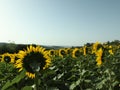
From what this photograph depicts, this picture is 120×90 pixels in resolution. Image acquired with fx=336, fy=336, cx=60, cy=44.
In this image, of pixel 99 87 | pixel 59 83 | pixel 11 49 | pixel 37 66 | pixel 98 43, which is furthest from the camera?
pixel 11 49

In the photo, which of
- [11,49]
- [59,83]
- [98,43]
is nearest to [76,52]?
[98,43]

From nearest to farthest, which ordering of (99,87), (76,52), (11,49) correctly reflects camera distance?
(99,87), (76,52), (11,49)

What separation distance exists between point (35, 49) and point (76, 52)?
1090cm

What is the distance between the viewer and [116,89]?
11.1ft

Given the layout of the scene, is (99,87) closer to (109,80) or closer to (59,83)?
(109,80)

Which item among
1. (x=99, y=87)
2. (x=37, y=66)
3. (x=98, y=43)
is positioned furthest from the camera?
(x=98, y=43)

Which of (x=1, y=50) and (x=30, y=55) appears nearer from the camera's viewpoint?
(x=30, y=55)

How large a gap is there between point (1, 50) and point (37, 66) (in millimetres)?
44942

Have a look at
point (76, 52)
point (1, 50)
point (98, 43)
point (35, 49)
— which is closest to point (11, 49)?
point (1, 50)

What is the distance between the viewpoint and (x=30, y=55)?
3.59 metres

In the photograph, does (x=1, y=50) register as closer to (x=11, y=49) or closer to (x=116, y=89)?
(x=11, y=49)

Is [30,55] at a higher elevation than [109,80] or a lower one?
higher

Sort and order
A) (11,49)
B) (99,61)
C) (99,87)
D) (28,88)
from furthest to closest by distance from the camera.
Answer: (11,49)
(99,61)
(99,87)
(28,88)

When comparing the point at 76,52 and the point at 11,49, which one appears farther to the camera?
the point at 11,49
